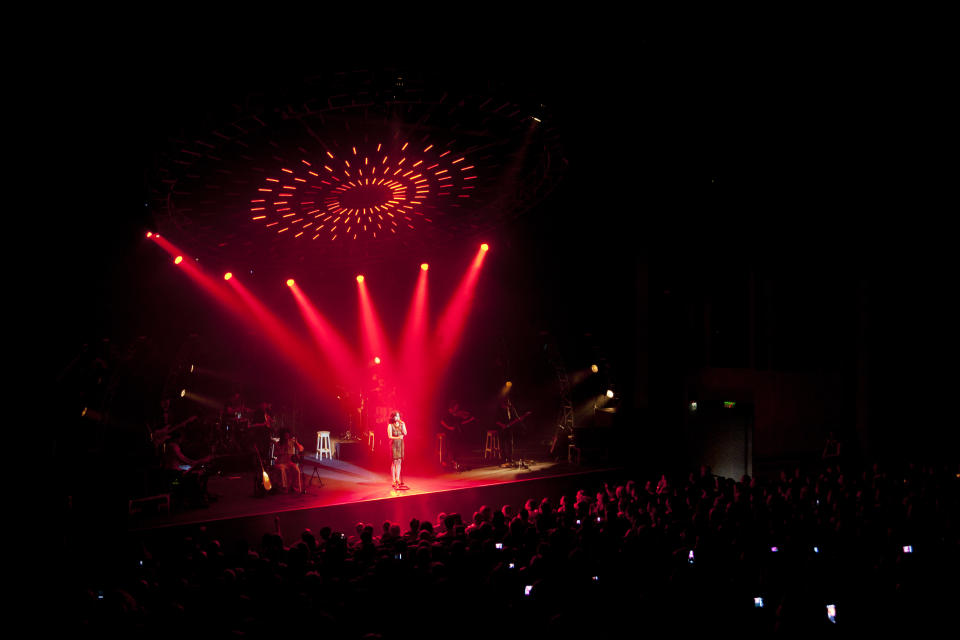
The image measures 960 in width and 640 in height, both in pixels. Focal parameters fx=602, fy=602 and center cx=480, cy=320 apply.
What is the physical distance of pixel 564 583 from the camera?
191 inches

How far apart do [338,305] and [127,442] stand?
6750mm

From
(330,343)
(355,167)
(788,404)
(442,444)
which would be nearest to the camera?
(355,167)

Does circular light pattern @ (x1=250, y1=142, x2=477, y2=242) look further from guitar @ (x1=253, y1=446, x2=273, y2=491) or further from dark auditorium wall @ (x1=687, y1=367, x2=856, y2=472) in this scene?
dark auditorium wall @ (x1=687, y1=367, x2=856, y2=472)

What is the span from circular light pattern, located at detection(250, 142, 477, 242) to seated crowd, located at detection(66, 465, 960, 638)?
4.76 meters

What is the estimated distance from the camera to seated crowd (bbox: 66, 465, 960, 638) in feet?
14.5

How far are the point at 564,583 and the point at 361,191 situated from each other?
21.3 ft

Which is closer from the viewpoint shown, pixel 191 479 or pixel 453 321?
pixel 191 479

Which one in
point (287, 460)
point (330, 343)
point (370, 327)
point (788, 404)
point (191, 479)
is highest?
point (370, 327)

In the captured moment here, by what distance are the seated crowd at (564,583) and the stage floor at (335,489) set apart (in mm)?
4405

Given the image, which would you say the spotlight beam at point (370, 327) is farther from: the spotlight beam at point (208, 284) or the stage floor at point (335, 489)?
the stage floor at point (335, 489)

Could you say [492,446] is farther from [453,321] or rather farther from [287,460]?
[287,460]

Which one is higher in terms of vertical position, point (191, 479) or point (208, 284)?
point (208, 284)

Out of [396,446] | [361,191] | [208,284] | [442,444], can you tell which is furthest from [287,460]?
[361,191]

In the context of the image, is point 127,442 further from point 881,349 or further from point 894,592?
point 881,349
